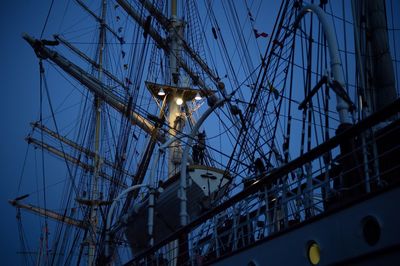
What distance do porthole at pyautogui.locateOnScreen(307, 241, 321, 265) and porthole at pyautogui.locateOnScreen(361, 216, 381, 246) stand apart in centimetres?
45

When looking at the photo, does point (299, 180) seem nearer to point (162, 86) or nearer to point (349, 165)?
point (349, 165)

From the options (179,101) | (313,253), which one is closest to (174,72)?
(179,101)

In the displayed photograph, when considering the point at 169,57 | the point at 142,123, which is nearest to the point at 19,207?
the point at 142,123

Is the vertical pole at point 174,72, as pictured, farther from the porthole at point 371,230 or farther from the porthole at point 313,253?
the porthole at point 371,230

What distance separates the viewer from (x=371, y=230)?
3.09 m

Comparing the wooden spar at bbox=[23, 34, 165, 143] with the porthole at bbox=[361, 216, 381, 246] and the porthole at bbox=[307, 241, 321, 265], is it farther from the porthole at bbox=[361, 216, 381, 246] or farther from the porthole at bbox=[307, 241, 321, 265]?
the porthole at bbox=[361, 216, 381, 246]

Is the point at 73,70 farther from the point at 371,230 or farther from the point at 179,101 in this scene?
the point at 371,230

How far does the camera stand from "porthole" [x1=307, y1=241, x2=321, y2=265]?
3.46 meters

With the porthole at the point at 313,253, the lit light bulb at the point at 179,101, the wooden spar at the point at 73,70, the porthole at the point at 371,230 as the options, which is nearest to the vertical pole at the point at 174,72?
the lit light bulb at the point at 179,101

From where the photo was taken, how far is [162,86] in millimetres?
14102

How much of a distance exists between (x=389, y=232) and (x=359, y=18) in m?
3.95

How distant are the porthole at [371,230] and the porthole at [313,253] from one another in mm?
449

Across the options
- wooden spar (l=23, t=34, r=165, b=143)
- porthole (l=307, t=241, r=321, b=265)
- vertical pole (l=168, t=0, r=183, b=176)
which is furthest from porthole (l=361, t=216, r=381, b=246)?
wooden spar (l=23, t=34, r=165, b=143)

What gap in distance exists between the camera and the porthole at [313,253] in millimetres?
3456
